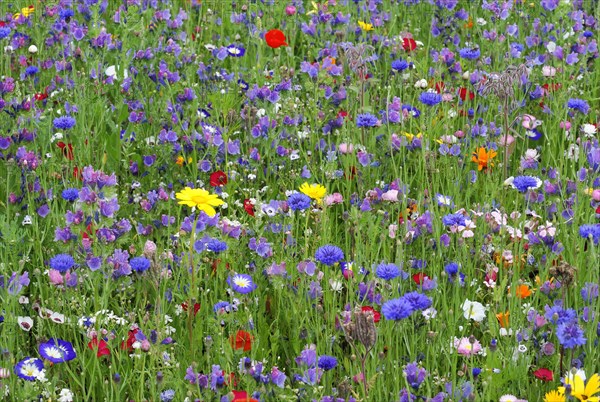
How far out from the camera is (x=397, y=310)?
2.12 meters

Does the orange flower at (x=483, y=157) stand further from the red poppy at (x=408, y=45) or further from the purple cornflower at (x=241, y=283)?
the purple cornflower at (x=241, y=283)

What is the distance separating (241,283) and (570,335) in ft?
2.98

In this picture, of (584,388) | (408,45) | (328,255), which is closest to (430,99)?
(408,45)

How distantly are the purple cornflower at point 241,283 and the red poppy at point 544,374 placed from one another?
0.78 metres

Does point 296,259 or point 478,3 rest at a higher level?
point 478,3

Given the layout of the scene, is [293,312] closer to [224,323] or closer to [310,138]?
[224,323]

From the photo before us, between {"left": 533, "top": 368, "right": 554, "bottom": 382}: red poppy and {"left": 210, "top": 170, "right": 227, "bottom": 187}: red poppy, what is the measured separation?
1.38 m

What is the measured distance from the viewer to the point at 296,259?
2893mm

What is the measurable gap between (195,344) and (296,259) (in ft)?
1.60

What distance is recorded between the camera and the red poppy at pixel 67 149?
3.42m

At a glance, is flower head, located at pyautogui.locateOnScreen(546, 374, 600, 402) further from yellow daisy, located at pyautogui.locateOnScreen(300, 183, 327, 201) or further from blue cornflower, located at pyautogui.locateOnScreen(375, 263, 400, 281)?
yellow daisy, located at pyautogui.locateOnScreen(300, 183, 327, 201)

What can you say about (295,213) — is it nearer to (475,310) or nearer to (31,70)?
(475,310)

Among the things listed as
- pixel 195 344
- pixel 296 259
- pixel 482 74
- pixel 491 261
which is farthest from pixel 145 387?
pixel 482 74

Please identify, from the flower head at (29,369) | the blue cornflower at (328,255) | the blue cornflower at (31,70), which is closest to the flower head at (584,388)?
the blue cornflower at (328,255)
